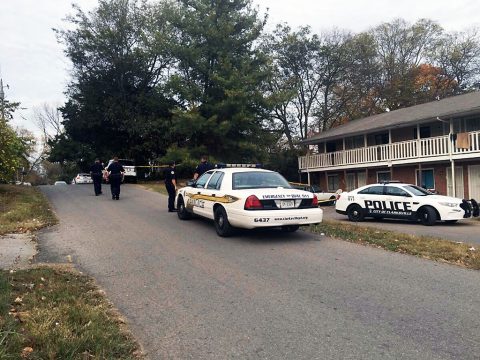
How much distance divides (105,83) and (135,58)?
324cm

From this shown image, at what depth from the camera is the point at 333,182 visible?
33.9 m

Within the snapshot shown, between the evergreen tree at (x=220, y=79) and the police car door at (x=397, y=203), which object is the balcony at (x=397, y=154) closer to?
the evergreen tree at (x=220, y=79)

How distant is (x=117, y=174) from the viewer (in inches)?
714

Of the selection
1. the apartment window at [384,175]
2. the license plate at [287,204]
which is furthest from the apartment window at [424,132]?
the license plate at [287,204]

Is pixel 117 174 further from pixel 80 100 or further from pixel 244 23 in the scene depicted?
pixel 80 100

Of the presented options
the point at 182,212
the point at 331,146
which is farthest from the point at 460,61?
the point at 182,212

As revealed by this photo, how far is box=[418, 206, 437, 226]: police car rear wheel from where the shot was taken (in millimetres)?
14891

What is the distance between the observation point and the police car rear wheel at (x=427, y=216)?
14891mm

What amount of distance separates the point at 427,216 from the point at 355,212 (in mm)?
2744

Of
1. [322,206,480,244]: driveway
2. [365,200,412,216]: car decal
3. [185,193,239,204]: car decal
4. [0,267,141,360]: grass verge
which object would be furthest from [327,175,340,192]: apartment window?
[0,267,141,360]: grass verge

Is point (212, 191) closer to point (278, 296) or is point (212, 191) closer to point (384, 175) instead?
point (278, 296)

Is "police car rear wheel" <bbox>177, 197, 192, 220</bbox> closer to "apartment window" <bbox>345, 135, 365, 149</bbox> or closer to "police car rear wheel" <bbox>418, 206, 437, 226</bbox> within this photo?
"police car rear wheel" <bbox>418, 206, 437, 226</bbox>

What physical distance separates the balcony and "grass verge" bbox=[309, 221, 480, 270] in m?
13.9

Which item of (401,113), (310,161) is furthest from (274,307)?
(310,161)
